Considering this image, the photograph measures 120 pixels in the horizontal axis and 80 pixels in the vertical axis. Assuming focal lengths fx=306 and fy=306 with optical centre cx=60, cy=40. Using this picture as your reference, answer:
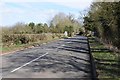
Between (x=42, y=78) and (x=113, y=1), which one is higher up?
(x=113, y=1)

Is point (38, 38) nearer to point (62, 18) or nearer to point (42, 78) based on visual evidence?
point (42, 78)

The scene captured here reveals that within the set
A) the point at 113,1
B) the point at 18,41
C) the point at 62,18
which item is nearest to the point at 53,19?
the point at 62,18

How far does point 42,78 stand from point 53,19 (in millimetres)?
122571

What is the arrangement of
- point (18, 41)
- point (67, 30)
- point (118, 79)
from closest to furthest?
point (118, 79), point (18, 41), point (67, 30)

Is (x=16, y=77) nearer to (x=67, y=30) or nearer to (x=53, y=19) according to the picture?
(x=67, y=30)

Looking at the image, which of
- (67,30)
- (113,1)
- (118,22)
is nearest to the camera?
(118,22)

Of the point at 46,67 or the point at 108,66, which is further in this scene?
the point at 46,67

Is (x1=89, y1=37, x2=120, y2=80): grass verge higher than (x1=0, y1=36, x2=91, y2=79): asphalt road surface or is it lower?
higher

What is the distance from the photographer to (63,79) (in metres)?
12.8

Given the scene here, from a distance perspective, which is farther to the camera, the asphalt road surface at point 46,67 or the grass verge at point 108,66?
the asphalt road surface at point 46,67

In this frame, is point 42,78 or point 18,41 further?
point 18,41

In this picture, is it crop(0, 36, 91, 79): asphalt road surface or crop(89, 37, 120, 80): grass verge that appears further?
crop(0, 36, 91, 79): asphalt road surface

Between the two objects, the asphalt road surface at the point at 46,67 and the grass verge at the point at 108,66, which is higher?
the grass verge at the point at 108,66

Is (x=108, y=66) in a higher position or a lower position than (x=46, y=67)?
higher
